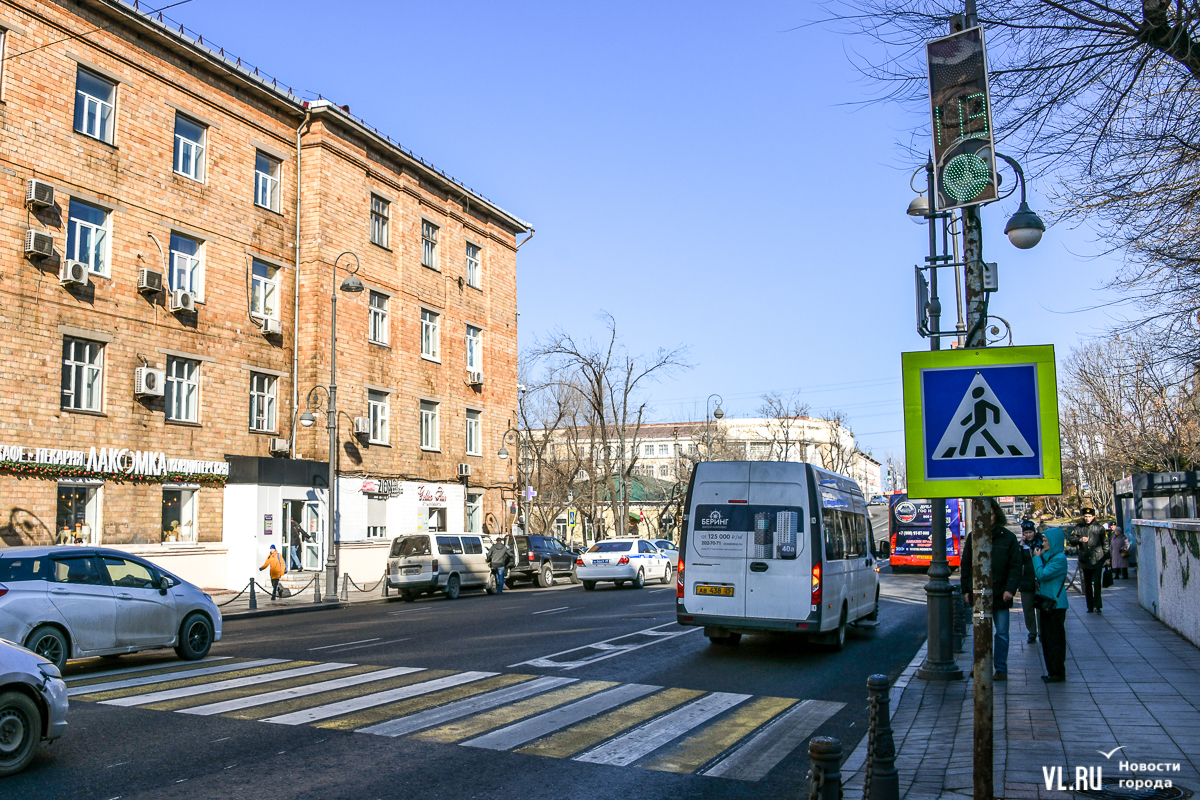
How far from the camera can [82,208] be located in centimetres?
2317

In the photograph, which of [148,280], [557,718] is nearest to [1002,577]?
[557,718]

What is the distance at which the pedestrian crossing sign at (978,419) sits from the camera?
16.2ft

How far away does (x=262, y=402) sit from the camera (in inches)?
1133

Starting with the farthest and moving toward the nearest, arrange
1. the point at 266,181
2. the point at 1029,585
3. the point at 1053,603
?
the point at 266,181, the point at 1029,585, the point at 1053,603

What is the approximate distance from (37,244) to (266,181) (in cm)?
920

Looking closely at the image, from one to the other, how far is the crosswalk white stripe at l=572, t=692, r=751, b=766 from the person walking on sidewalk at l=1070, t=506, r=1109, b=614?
34.7 feet

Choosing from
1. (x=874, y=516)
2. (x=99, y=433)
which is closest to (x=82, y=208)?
(x=99, y=433)

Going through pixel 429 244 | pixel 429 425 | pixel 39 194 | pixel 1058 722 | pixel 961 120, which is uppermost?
pixel 429 244

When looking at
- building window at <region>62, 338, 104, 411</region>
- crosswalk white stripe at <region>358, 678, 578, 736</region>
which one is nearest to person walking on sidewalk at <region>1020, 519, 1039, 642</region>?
crosswalk white stripe at <region>358, 678, 578, 736</region>

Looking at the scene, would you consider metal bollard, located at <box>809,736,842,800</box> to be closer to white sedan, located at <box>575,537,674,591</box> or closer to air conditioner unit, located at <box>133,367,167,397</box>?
air conditioner unit, located at <box>133,367,167,397</box>

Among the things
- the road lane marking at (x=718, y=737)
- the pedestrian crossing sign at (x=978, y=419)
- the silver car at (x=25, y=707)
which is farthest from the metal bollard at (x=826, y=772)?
the silver car at (x=25, y=707)

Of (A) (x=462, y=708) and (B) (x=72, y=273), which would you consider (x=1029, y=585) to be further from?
(B) (x=72, y=273)

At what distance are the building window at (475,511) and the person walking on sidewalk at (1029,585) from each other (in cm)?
2523

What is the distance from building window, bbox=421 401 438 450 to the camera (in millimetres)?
35375
